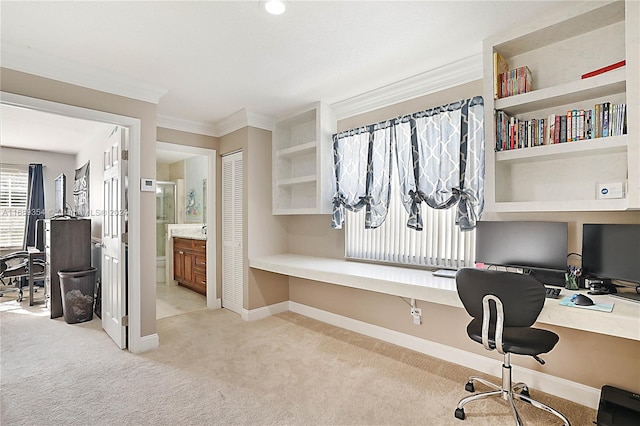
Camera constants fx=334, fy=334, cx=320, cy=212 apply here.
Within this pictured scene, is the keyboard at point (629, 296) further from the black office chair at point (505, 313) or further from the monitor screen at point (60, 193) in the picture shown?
the monitor screen at point (60, 193)

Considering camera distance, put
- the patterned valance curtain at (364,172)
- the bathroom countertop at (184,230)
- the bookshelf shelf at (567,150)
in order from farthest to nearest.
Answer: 1. the bathroom countertop at (184,230)
2. the patterned valance curtain at (364,172)
3. the bookshelf shelf at (567,150)

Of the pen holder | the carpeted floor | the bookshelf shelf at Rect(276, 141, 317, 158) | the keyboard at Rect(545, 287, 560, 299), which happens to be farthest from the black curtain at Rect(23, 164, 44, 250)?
the pen holder

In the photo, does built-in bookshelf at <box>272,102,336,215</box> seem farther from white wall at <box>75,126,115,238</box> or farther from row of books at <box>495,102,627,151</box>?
white wall at <box>75,126,115,238</box>

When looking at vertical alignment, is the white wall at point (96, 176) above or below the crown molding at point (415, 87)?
below

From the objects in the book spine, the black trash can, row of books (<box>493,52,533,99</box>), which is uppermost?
row of books (<box>493,52,533,99</box>)

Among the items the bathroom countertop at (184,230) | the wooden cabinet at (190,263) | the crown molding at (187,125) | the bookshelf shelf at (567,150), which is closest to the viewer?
the bookshelf shelf at (567,150)

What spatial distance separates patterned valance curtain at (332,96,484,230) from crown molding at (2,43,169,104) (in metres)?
1.88

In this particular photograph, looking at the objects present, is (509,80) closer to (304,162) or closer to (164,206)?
(304,162)

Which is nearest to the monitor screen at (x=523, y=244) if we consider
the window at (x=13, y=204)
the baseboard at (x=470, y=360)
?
the baseboard at (x=470, y=360)

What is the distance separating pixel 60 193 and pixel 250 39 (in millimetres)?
5252

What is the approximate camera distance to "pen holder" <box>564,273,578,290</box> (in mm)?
2107

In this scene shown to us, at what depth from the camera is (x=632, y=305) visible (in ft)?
5.82

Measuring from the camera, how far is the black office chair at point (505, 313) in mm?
1817

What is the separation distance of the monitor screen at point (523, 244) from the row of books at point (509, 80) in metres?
0.90
